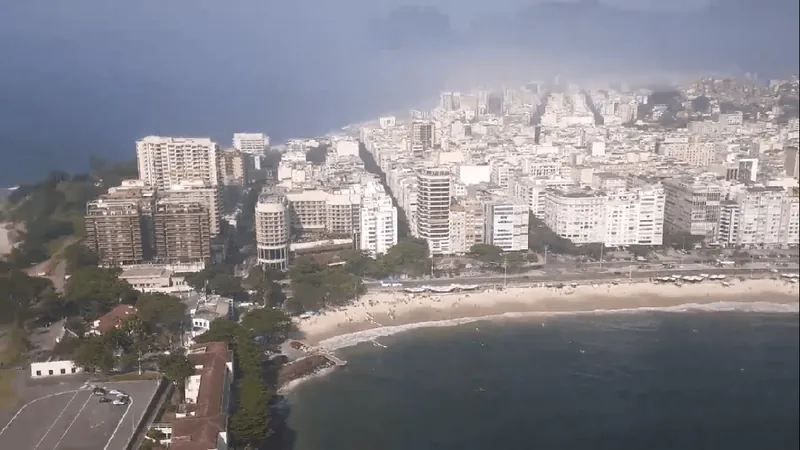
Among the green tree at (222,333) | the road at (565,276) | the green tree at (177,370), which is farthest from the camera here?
the road at (565,276)

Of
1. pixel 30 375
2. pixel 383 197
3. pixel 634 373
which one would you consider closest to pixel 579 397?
pixel 634 373

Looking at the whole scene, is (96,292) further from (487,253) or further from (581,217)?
(581,217)

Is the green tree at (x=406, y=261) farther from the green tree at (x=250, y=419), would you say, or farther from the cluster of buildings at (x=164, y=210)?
the green tree at (x=250, y=419)

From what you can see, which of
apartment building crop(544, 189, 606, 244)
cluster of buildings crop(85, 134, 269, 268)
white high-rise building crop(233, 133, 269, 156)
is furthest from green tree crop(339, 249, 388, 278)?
white high-rise building crop(233, 133, 269, 156)

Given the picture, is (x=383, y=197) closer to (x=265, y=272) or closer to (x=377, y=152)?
(x=265, y=272)

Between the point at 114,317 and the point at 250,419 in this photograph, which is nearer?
the point at 250,419

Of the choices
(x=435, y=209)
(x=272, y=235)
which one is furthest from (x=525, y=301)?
(x=272, y=235)

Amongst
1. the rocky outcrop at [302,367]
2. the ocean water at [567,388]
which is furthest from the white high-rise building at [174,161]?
the ocean water at [567,388]
